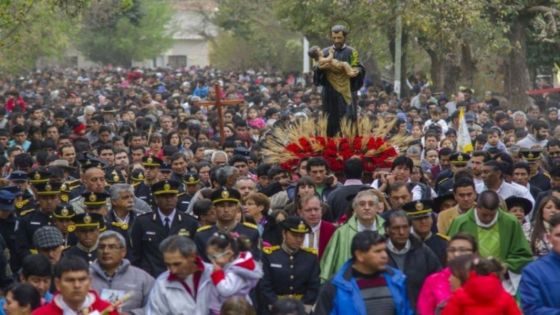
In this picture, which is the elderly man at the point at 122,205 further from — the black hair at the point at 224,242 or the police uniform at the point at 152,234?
the black hair at the point at 224,242

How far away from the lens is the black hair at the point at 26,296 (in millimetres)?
9977

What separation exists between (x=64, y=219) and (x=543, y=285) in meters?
5.17

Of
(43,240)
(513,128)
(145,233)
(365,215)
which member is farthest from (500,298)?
(513,128)

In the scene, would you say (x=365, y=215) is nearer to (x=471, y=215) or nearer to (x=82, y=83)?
(x=471, y=215)

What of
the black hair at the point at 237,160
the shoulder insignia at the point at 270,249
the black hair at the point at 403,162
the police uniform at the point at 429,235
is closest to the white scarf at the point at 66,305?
the shoulder insignia at the point at 270,249

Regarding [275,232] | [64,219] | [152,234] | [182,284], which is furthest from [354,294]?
[64,219]

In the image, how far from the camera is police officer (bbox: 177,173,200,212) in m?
16.1

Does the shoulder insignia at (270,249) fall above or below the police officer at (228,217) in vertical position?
below

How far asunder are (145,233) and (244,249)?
3233 millimetres

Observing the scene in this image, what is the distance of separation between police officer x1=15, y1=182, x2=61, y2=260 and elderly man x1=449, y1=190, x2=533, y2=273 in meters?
4.11

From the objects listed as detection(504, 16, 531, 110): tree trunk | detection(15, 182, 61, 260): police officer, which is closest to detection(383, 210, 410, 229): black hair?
detection(15, 182, 61, 260): police officer

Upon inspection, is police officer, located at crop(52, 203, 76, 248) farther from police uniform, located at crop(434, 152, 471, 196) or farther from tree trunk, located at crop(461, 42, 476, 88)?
tree trunk, located at crop(461, 42, 476, 88)

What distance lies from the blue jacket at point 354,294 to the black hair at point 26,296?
6.12ft

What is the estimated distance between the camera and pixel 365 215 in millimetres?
12219
